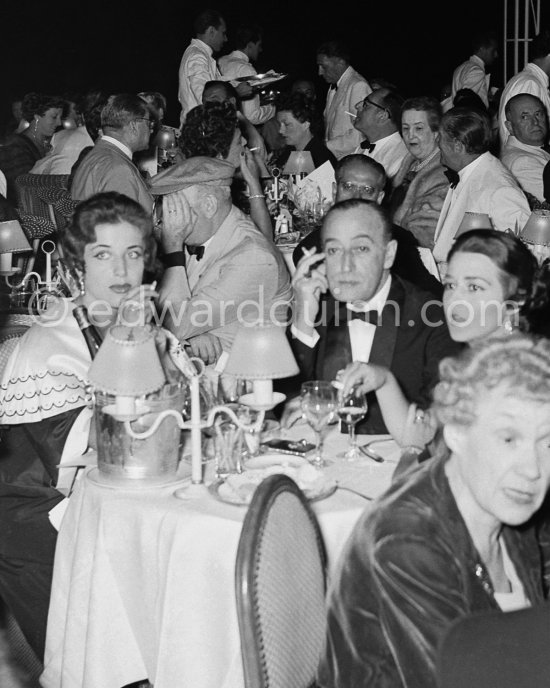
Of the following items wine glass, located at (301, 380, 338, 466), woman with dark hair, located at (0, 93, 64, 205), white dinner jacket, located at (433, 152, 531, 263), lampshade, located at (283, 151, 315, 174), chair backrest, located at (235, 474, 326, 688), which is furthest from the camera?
woman with dark hair, located at (0, 93, 64, 205)

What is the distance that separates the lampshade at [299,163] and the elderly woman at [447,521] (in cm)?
607

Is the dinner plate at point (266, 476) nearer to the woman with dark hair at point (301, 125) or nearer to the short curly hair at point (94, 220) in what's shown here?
the short curly hair at point (94, 220)

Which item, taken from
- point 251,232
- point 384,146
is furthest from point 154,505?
point 384,146

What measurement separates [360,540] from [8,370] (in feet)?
5.14

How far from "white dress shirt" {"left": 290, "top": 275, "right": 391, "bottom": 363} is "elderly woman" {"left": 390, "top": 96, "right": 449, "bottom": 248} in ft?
8.73

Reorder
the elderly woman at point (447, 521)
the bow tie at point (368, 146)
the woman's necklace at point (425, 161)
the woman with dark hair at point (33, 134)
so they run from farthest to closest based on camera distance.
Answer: the woman with dark hair at point (33, 134)
the bow tie at point (368, 146)
the woman's necklace at point (425, 161)
the elderly woman at point (447, 521)

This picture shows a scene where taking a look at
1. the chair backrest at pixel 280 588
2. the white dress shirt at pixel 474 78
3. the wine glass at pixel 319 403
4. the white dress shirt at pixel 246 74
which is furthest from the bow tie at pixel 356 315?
the white dress shirt at pixel 474 78

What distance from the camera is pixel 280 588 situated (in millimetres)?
1774

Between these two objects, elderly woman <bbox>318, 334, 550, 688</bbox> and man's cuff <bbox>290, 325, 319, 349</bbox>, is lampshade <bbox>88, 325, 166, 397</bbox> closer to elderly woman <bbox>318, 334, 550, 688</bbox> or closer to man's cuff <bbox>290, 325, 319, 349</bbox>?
elderly woman <bbox>318, 334, 550, 688</bbox>

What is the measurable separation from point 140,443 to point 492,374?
1115mm

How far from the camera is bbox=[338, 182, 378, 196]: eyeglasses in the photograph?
4.93 metres

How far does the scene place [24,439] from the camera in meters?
2.79

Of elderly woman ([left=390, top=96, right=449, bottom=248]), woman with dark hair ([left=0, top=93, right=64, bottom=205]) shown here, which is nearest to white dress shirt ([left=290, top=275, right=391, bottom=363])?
elderly woman ([left=390, top=96, right=449, bottom=248])

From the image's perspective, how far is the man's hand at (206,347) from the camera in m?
3.70
